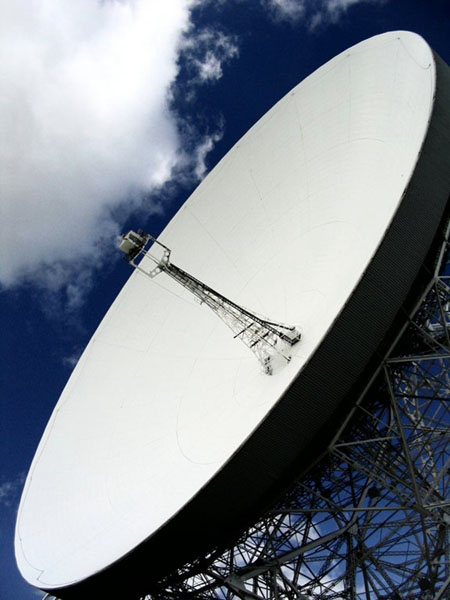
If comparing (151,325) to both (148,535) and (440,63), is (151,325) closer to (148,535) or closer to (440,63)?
(148,535)

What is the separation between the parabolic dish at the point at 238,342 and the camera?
11828 millimetres

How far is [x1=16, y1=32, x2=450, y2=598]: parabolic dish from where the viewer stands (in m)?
11.8

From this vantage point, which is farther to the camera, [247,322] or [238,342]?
[238,342]

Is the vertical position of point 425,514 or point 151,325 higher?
point 151,325

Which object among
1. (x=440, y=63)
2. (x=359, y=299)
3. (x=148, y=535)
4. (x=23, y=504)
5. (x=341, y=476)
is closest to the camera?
(x=359, y=299)

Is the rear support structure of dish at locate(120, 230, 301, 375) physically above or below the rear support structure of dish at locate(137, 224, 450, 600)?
above

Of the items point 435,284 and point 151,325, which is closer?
point 435,284

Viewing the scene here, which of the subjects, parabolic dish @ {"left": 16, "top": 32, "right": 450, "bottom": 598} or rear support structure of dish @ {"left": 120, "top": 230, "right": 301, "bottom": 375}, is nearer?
parabolic dish @ {"left": 16, "top": 32, "right": 450, "bottom": 598}

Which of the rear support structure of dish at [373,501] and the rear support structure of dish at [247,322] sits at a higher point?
the rear support structure of dish at [247,322]

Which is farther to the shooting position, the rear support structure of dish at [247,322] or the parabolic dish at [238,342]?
the rear support structure of dish at [247,322]

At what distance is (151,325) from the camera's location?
810 inches

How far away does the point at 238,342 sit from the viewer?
1788 cm

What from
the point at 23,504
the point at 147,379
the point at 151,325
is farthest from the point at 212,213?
the point at 23,504

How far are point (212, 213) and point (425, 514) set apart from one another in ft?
39.7
